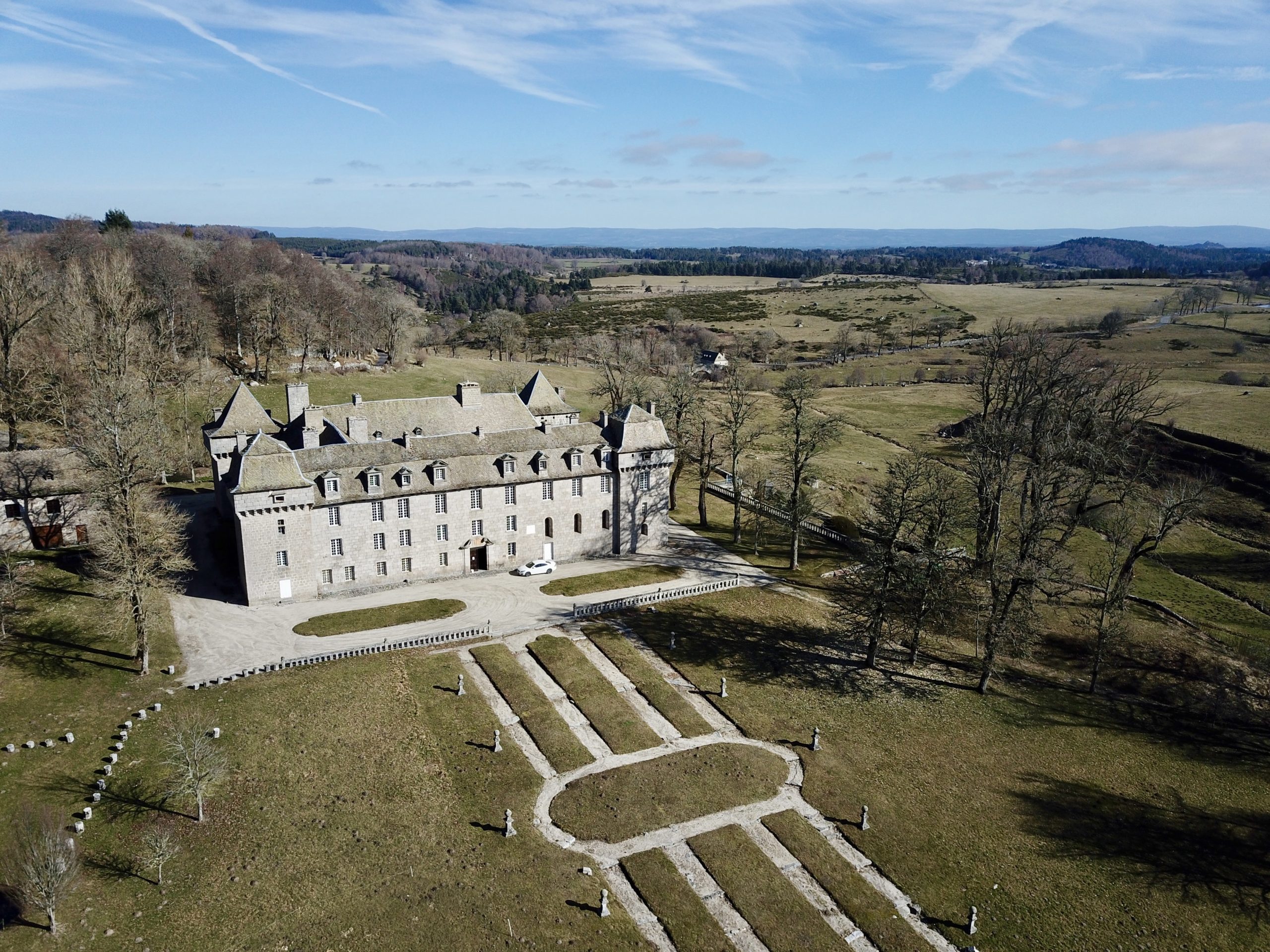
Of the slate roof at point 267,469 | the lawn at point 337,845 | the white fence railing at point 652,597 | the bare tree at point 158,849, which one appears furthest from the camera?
the white fence railing at point 652,597

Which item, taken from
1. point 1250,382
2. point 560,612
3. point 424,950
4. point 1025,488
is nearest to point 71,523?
point 560,612

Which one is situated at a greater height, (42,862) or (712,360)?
(712,360)

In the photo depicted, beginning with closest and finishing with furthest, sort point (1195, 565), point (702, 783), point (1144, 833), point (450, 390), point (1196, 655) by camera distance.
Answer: point (1144, 833), point (702, 783), point (1196, 655), point (1195, 565), point (450, 390)

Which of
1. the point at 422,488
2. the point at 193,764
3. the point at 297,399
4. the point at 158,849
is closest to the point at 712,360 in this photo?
the point at 297,399

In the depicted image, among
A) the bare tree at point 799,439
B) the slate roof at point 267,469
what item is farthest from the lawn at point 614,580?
the slate roof at point 267,469

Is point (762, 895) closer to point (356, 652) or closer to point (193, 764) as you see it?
point (193, 764)

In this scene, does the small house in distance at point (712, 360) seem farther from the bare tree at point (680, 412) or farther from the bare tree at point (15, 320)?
the bare tree at point (15, 320)

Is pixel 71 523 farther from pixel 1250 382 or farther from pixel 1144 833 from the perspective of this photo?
pixel 1250 382
